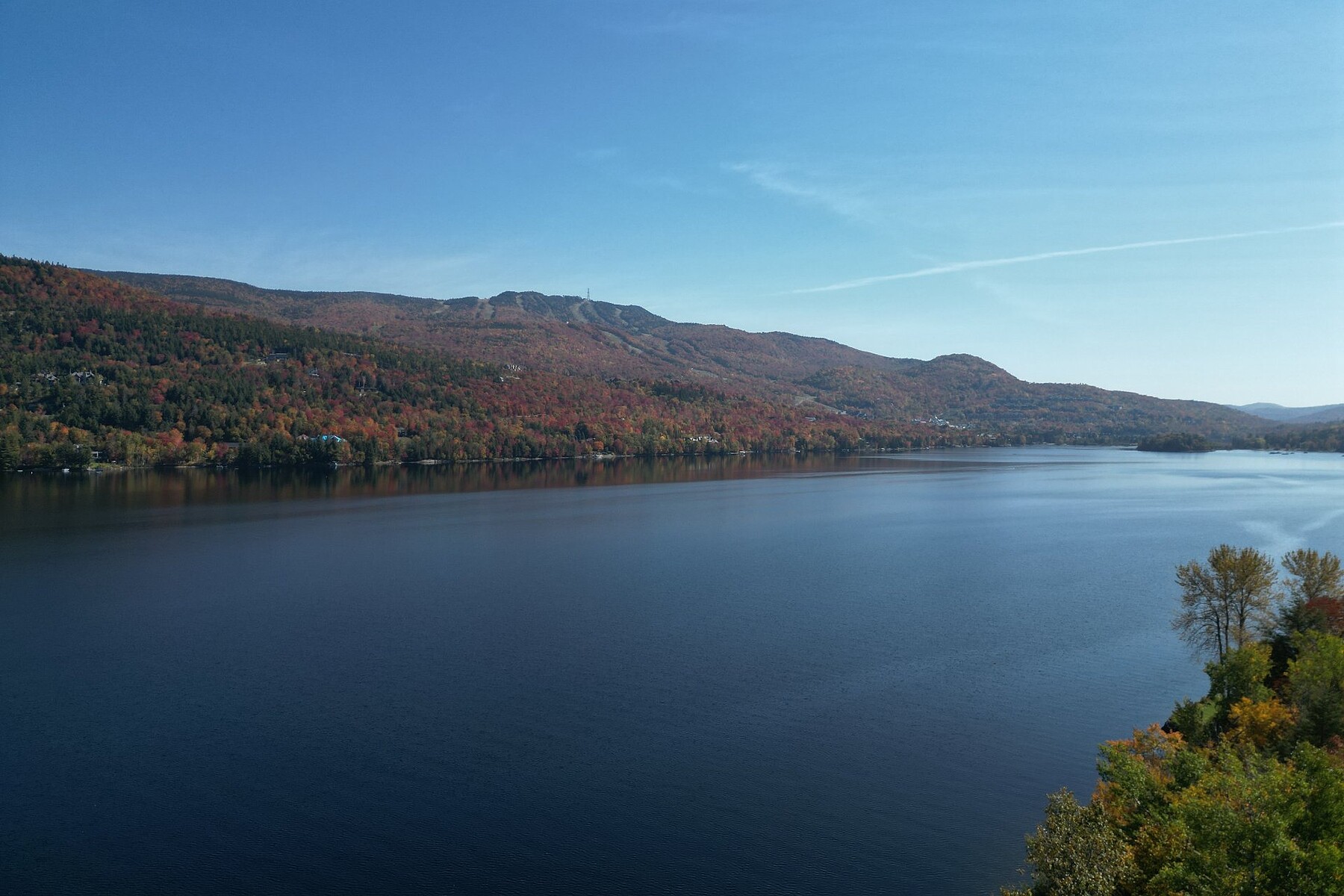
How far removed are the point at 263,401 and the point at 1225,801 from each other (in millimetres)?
110229

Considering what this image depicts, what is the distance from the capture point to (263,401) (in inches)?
4104

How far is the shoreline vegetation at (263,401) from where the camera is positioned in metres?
89.2

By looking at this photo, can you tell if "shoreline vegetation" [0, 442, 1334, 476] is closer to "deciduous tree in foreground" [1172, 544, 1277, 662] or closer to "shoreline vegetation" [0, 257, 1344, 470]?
"shoreline vegetation" [0, 257, 1344, 470]

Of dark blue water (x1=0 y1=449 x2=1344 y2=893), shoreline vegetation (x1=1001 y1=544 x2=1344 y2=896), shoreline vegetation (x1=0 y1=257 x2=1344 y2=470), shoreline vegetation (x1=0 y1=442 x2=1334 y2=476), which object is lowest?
dark blue water (x1=0 y1=449 x2=1344 y2=893)

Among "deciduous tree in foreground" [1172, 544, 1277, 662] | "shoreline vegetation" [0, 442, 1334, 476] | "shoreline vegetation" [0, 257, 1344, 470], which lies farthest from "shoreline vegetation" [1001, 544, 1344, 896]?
"shoreline vegetation" [0, 257, 1344, 470]

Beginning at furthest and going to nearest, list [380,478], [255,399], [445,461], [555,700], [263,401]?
[445,461], [263,401], [255,399], [380,478], [555,700]

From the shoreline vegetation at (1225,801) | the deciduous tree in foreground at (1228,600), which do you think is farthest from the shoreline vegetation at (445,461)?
the shoreline vegetation at (1225,801)

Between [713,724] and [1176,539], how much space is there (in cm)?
4053

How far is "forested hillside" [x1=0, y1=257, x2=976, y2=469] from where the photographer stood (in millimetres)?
89438

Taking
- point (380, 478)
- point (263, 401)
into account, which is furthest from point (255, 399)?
point (380, 478)

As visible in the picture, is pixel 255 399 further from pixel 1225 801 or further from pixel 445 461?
pixel 1225 801

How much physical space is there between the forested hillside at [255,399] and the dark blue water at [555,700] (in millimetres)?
44675

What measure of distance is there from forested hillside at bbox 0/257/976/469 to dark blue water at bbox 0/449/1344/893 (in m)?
44.7

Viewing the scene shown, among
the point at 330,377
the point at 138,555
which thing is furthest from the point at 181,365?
the point at 138,555
